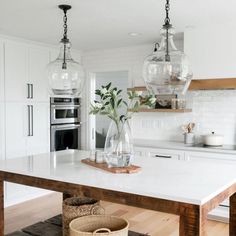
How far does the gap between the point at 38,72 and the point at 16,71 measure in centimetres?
41

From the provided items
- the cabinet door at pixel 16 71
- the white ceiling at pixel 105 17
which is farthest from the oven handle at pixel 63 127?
the white ceiling at pixel 105 17

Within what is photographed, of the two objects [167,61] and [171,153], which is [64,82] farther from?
[171,153]

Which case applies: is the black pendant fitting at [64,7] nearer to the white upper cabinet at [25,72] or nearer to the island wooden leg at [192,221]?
the white upper cabinet at [25,72]

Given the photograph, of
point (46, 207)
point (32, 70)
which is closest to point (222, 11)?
point (32, 70)

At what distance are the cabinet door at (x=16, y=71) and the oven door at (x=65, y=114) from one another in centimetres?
63

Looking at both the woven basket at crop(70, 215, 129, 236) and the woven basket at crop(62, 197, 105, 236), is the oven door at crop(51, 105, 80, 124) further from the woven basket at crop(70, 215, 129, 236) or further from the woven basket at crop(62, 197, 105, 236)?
the woven basket at crop(70, 215, 129, 236)

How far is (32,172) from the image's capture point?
2.36 meters

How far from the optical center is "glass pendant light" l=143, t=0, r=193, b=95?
236 centimetres

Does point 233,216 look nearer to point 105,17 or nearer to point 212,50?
point 212,50

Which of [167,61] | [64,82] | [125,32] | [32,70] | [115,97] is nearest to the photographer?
[167,61]

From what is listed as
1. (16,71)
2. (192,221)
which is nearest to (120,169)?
(192,221)

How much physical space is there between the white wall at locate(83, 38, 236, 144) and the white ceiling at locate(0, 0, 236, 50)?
2.08 feet

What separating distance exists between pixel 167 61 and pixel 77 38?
252 centimetres

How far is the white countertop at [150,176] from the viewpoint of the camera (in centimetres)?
184
